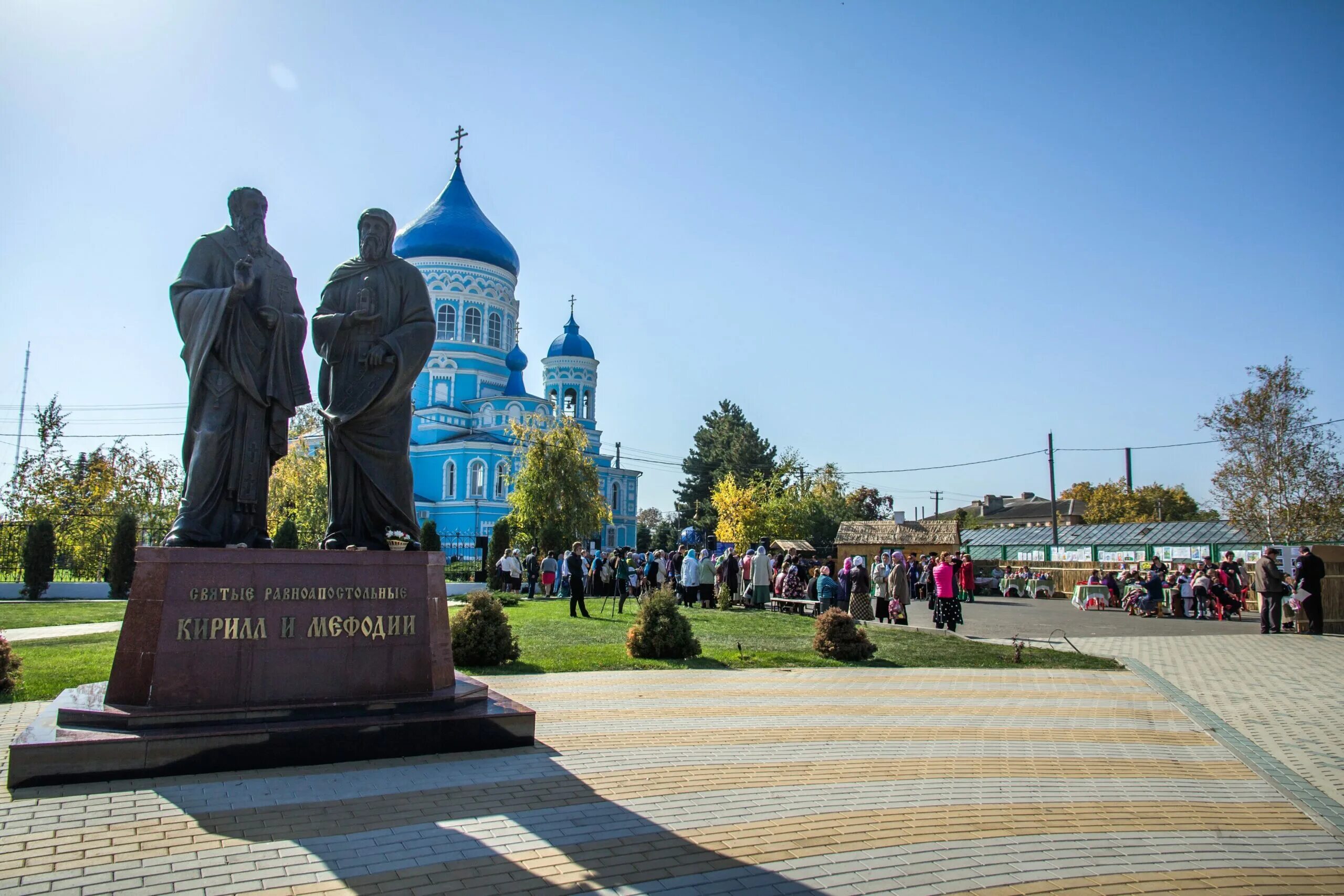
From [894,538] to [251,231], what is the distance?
3207 centimetres

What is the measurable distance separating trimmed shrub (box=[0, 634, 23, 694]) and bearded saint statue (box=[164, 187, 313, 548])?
3160mm

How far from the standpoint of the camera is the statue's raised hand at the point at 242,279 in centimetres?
645

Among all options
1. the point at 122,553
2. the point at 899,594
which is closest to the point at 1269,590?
the point at 899,594

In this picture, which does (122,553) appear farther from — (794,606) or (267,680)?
(267,680)

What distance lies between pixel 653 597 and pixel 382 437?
19.7 ft

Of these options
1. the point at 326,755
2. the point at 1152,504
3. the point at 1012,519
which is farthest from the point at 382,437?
the point at 1012,519

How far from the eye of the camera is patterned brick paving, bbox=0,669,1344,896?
397cm

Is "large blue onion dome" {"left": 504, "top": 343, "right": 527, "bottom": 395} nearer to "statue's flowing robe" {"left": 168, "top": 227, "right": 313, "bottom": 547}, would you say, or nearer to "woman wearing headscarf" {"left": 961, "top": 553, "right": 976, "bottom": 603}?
"woman wearing headscarf" {"left": 961, "top": 553, "right": 976, "bottom": 603}

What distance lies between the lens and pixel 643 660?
1171 cm

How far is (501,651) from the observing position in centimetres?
1096

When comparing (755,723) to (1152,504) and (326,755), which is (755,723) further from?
(1152,504)

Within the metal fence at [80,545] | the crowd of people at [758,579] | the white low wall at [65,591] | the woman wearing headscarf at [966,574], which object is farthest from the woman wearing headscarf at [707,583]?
the white low wall at [65,591]

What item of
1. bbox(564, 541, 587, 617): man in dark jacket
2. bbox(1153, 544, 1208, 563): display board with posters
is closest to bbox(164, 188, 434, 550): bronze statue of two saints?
bbox(564, 541, 587, 617): man in dark jacket

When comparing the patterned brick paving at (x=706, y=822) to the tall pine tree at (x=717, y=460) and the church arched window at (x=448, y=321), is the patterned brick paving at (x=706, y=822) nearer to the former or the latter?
the church arched window at (x=448, y=321)
